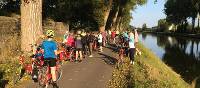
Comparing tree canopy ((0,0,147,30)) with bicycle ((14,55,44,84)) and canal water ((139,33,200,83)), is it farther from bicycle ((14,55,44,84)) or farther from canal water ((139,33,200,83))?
bicycle ((14,55,44,84))

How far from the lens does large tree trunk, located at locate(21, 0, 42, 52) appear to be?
726 inches

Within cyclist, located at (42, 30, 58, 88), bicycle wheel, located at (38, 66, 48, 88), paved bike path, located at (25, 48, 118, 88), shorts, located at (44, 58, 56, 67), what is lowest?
paved bike path, located at (25, 48, 118, 88)

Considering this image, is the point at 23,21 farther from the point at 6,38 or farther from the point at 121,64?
the point at 121,64

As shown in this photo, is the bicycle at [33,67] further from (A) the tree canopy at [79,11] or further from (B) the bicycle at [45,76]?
(A) the tree canopy at [79,11]

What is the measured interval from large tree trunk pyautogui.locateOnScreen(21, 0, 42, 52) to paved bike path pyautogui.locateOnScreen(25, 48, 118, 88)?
1834 mm

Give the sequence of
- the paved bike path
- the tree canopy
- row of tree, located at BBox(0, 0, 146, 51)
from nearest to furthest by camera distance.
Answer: the paved bike path → row of tree, located at BBox(0, 0, 146, 51) → the tree canopy

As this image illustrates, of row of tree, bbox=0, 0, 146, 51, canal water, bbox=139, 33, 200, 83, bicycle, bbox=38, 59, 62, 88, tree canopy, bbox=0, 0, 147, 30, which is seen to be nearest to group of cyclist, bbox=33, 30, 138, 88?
bicycle, bbox=38, 59, 62, 88

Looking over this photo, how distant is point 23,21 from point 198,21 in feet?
307

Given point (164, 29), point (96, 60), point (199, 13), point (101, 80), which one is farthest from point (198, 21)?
point (101, 80)

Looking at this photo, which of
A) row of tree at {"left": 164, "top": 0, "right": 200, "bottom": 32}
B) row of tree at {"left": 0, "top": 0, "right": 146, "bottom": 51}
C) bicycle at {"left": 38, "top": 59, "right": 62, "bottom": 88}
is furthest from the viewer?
row of tree at {"left": 164, "top": 0, "right": 200, "bottom": 32}

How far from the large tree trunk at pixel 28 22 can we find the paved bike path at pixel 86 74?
1.83 meters

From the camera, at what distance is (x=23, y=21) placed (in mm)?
18578

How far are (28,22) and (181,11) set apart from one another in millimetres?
97039

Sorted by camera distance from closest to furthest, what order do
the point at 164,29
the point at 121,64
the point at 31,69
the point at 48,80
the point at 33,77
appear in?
the point at 48,80 → the point at 33,77 → the point at 31,69 → the point at 121,64 → the point at 164,29
